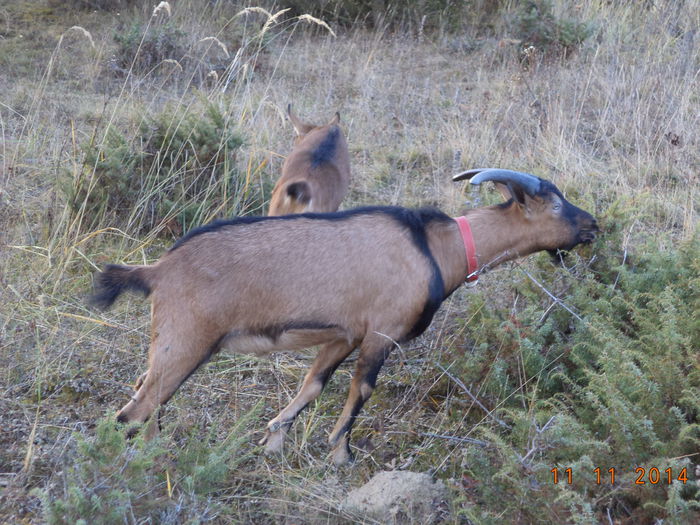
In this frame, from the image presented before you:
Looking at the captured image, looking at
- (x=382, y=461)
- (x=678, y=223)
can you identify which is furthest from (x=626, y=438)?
(x=678, y=223)

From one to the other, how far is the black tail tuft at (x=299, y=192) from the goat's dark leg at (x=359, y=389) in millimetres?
2064

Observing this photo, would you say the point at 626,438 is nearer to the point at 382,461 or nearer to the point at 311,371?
the point at 382,461

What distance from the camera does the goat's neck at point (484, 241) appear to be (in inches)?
192

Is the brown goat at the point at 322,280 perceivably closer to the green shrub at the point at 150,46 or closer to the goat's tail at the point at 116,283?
the goat's tail at the point at 116,283

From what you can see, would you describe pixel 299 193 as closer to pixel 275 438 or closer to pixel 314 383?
pixel 314 383

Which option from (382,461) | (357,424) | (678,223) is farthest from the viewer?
(678,223)

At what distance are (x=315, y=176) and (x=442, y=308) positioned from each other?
167 cm

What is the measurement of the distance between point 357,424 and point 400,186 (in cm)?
360

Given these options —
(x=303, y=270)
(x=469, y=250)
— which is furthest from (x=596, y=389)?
(x=303, y=270)

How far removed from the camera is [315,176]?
261 inches

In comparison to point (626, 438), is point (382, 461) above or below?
below

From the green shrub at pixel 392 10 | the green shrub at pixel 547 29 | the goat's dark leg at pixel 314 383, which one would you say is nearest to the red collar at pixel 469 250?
the goat's dark leg at pixel 314 383

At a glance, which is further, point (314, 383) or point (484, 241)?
point (484, 241)

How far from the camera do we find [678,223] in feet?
23.7
